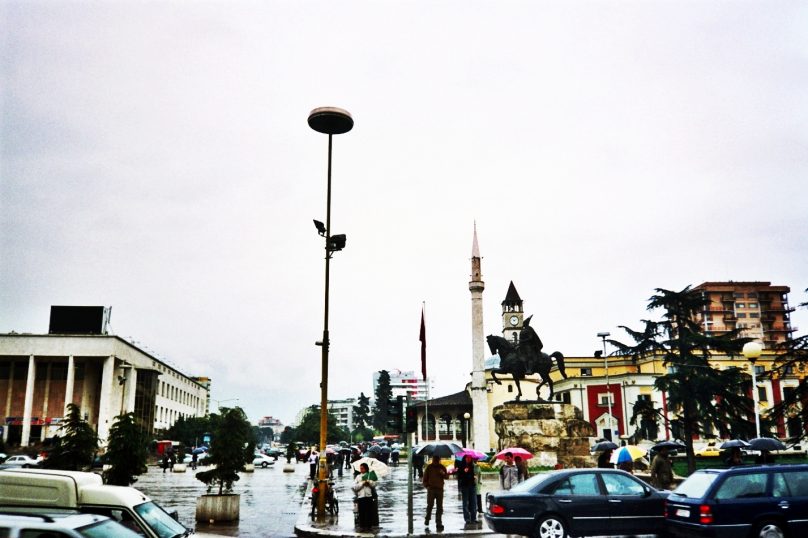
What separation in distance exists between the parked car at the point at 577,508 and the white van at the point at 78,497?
5.89 metres

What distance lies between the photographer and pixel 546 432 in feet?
109

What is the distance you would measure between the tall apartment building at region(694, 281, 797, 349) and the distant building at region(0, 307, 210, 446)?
9881 cm

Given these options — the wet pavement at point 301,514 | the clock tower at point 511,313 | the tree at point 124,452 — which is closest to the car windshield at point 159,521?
the wet pavement at point 301,514

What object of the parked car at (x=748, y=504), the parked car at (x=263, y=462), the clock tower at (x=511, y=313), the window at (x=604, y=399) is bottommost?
the parked car at (x=263, y=462)

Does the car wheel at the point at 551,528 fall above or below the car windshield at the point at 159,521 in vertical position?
below

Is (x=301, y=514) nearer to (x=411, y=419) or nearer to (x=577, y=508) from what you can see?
(x=411, y=419)

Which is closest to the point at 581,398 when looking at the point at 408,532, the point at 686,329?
the point at 686,329

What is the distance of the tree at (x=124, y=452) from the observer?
15.3m

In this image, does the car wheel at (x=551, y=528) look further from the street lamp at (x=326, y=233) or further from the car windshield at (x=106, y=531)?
the car windshield at (x=106, y=531)

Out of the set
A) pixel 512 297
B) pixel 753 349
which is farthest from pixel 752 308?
pixel 753 349

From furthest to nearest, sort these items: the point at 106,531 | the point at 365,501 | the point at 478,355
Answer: the point at 478,355
the point at 365,501
the point at 106,531

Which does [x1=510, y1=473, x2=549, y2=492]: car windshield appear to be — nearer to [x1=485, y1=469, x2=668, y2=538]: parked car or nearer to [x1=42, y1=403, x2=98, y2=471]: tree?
[x1=485, y1=469, x2=668, y2=538]: parked car

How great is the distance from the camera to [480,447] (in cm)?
7212

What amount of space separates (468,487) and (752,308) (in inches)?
4865
